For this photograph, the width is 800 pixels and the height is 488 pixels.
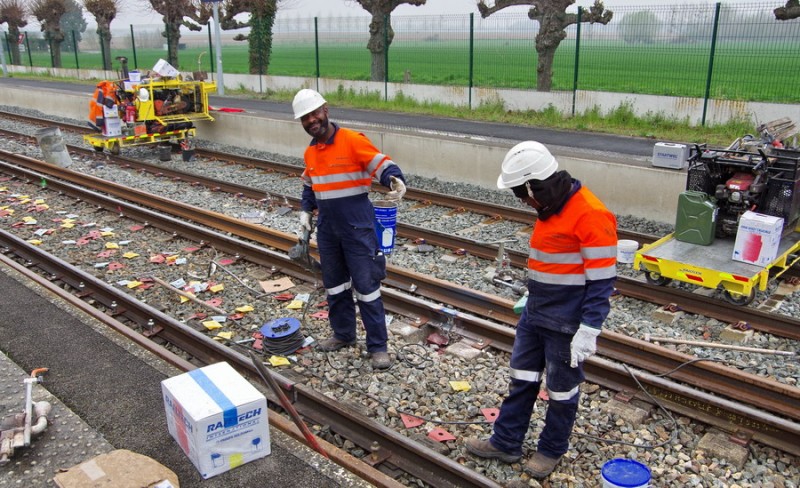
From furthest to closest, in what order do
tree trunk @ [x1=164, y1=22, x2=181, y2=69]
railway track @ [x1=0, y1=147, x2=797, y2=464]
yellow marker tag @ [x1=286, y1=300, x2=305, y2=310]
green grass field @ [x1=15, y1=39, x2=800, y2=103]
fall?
tree trunk @ [x1=164, y1=22, x2=181, y2=69] → green grass field @ [x1=15, y1=39, x2=800, y2=103] → yellow marker tag @ [x1=286, y1=300, x2=305, y2=310] → railway track @ [x1=0, y1=147, x2=797, y2=464]

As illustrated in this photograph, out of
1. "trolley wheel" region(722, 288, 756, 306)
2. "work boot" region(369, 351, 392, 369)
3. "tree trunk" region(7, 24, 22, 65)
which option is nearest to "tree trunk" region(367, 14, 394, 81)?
"trolley wheel" region(722, 288, 756, 306)

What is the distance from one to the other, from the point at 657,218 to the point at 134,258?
7.28m

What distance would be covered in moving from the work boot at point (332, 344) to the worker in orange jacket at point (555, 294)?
2.00m

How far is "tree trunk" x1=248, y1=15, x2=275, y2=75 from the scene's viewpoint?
28.0 meters

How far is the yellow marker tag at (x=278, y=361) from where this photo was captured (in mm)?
5738

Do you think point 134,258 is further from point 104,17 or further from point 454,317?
point 104,17

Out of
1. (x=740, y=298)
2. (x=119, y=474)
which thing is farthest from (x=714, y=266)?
(x=119, y=474)

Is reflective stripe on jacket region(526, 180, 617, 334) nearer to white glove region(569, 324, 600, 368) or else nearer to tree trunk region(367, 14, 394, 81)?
white glove region(569, 324, 600, 368)

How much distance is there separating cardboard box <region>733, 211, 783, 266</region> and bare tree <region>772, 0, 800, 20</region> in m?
11.2

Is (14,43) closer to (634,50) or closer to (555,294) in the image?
(634,50)

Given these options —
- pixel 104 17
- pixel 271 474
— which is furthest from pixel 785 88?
pixel 104 17

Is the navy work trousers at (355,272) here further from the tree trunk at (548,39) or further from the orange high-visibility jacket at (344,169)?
the tree trunk at (548,39)

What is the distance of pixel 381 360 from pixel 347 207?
Answer: 1321 mm

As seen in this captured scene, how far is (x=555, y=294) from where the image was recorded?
3963 mm
